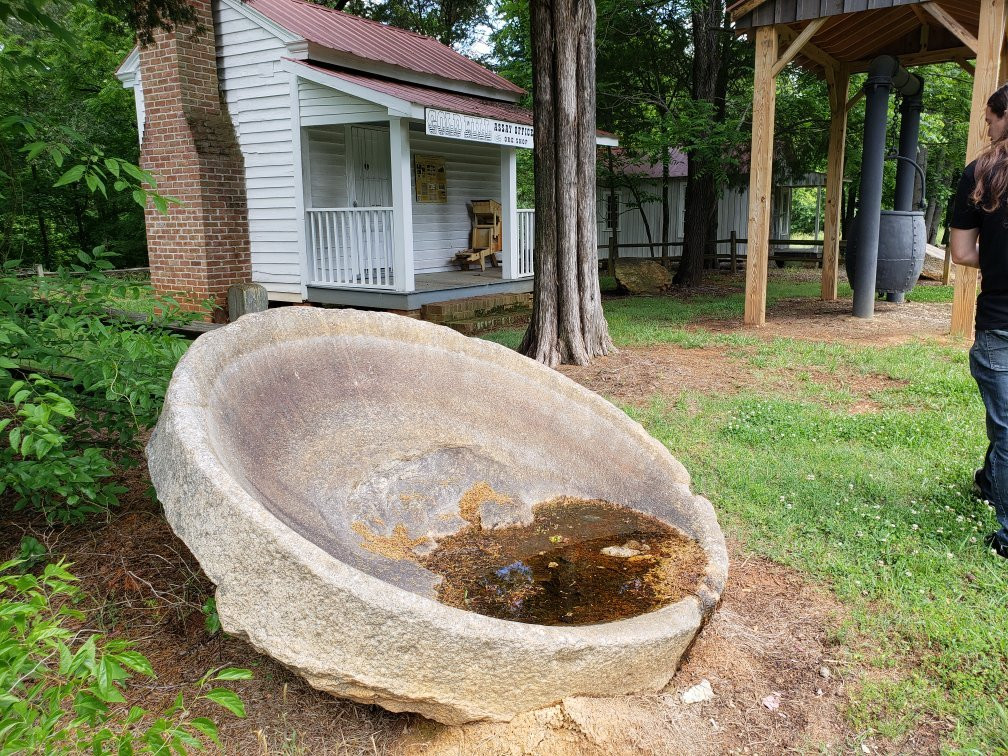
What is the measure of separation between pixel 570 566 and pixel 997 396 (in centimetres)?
211

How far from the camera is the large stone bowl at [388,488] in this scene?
87.4 inches

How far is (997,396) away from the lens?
3.46m

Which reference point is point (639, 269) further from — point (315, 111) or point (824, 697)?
point (824, 697)

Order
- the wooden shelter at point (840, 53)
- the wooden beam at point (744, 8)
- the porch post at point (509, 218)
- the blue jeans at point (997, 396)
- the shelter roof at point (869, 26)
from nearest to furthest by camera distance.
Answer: the blue jeans at point (997, 396)
the wooden shelter at point (840, 53)
the shelter roof at point (869, 26)
the wooden beam at point (744, 8)
the porch post at point (509, 218)

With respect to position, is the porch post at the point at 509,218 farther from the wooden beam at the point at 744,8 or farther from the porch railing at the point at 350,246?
the wooden beam at the point at 744,8

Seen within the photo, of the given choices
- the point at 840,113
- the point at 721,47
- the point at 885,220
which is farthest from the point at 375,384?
the point at 721,47

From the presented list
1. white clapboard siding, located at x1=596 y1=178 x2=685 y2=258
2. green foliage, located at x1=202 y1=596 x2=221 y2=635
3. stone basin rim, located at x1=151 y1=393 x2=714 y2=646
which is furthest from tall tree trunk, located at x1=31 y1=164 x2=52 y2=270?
stone basin rim, located at x1=151 y1=393 x2=714 y2=646

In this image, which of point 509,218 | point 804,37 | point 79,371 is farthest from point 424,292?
point 79,371

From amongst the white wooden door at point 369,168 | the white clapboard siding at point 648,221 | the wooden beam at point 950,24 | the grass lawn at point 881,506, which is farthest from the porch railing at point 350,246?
the white clapboard siding at point 648,221

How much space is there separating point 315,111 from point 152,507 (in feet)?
26.7

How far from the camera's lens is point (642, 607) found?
2.93 m

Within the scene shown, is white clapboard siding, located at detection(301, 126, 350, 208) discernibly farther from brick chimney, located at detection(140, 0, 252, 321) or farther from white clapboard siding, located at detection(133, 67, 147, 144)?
white clapboard siding, located at detection(133, 67, 147, 144)

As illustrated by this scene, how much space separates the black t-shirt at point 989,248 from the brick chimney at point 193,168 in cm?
995

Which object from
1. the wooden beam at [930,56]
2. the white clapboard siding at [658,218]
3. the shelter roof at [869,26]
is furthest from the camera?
the white clapboard siding at [658,218]
